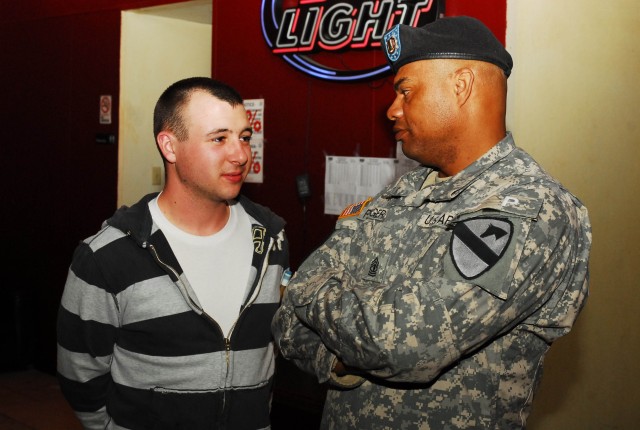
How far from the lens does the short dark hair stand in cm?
205

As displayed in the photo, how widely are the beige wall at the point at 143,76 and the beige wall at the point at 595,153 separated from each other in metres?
2.46

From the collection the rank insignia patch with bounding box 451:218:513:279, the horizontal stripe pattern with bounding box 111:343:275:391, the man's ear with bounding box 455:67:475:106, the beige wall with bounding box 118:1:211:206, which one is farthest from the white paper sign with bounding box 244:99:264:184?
the rank insignia patch with bounding box 451:218:513:279

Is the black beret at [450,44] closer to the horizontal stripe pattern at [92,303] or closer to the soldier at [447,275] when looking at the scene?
the soldier at [447,275]

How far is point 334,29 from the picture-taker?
4.00 m

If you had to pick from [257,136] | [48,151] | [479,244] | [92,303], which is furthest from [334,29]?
[48,151]

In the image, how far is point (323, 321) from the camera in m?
1.64

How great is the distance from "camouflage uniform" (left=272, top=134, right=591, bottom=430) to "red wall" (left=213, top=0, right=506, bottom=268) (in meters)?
2.07

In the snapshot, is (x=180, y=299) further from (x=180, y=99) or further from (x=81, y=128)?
(x=81, y=128)

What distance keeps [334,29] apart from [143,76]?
1.83 metres

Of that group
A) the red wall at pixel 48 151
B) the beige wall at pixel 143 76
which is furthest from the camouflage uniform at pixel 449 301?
the red wall at pixel 48 151

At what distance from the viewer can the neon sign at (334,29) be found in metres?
3.70

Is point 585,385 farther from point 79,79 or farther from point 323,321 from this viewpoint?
point 79,79

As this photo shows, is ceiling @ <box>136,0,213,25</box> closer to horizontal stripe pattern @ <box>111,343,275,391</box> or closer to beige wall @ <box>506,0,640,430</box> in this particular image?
beige wall @ <box>506,0,640,430</box>

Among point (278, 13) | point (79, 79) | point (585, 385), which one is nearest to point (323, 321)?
point (585, 385)
